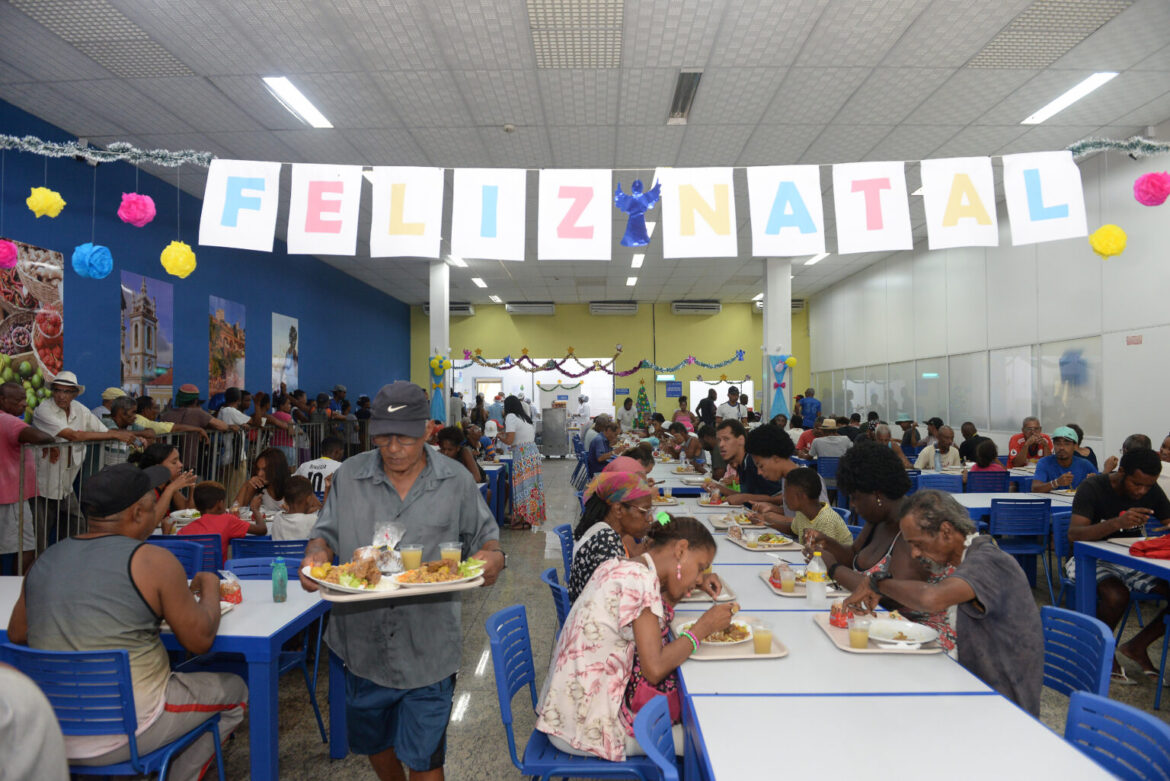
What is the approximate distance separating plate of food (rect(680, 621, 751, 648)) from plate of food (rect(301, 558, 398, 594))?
954mm

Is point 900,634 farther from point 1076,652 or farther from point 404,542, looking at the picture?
point 404,542

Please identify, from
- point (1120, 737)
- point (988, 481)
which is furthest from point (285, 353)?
point (1120, 737)

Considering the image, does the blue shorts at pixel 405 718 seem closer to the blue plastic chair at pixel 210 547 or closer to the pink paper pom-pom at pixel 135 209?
the blue plastic chair at pixel 210 547

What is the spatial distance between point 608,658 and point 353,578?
78 cm

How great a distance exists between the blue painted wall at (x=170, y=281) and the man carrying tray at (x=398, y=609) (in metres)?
6.05

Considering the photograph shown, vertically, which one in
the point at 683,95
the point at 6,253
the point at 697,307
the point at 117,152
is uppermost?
the point at 683,95

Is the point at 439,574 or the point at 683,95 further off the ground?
the point at 683,95

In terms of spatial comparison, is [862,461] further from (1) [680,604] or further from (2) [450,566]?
(2) [450,566]

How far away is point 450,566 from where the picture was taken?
2.03m

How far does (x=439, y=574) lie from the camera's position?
199 centimetres

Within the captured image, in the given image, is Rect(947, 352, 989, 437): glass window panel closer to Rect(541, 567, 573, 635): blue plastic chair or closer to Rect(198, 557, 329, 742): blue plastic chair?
Rect(541, 567, 573, 635): blue plastic chair

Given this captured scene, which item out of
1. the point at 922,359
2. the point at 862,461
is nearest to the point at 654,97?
the point at 862,461

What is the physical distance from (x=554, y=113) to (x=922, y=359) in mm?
8748

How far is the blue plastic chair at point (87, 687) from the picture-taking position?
2.01m
